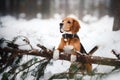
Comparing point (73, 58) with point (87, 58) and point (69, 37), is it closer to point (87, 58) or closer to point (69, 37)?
point (87, 58)

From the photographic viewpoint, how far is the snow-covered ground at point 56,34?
1.50 metres

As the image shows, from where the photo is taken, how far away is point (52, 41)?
1652 mm

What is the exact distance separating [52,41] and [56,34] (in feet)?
0.31

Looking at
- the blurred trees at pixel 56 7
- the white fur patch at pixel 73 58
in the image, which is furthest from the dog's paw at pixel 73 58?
the blurred trees at pixel 56 7

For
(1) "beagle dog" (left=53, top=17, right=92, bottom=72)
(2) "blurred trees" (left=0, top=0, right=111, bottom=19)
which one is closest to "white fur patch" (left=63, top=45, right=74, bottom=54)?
(1) "beagle dog" (left=53, top=17, right=92, bottom=72)

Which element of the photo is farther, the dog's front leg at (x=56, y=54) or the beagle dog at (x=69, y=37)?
the beagle dog at (x=69, y=37)

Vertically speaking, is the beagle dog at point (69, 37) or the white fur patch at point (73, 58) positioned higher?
the beagle dog at point (69, 37)

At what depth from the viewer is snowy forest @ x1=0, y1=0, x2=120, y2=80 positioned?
1311mm

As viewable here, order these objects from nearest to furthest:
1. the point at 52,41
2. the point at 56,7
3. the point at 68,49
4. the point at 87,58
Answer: the point at 87,58
the point at 68,49
the point at 52,41
the point at 56,7

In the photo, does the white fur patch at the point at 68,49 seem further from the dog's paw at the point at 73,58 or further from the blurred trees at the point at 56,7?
the blurred trees at the point at 56,7

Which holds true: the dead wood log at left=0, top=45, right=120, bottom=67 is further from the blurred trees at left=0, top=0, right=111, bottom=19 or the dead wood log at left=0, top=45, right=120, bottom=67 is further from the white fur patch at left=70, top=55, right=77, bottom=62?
the blurred trees at left=0, top=0, right=111, bottom=19

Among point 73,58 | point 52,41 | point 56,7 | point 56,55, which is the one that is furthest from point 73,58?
point 56,7

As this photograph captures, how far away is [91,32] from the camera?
5.84 ft

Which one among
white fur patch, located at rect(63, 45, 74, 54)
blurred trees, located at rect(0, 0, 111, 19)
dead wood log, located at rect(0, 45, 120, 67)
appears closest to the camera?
dead wood log, located at rect(0, 45, 120, 67)
